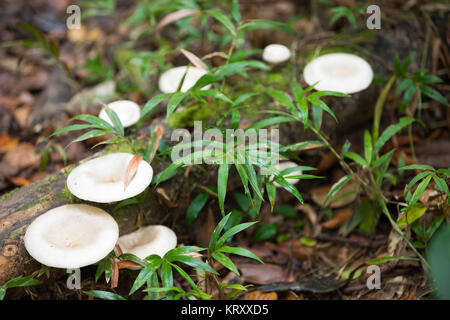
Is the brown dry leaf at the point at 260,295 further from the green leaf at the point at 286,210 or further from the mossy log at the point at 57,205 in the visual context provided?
the green leaf at the point at 286,210

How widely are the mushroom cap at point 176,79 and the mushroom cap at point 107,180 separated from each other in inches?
41.3

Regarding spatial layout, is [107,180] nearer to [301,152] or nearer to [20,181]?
[20,181]

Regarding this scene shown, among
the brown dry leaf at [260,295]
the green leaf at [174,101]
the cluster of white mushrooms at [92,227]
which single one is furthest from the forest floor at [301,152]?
the green leaf at [174,101]

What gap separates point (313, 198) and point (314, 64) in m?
1.26

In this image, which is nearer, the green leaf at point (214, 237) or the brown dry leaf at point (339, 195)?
the green leaf at point (214, 237)

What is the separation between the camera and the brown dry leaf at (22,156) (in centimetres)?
397

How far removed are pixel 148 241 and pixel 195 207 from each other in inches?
19.1

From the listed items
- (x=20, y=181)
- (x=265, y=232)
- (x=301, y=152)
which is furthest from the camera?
(x=20, y=181)

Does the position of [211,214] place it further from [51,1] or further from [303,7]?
[51,1]

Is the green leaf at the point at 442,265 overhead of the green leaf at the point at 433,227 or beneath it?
overhead

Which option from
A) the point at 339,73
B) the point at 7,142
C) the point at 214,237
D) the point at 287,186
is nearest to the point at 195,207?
the point at 214,237

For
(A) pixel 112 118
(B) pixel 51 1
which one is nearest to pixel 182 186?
(A) pixel 112 118

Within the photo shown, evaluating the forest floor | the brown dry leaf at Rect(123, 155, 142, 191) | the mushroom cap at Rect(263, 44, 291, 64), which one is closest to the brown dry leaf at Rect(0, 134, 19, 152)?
the forest floor

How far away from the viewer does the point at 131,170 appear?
2.43 metres
